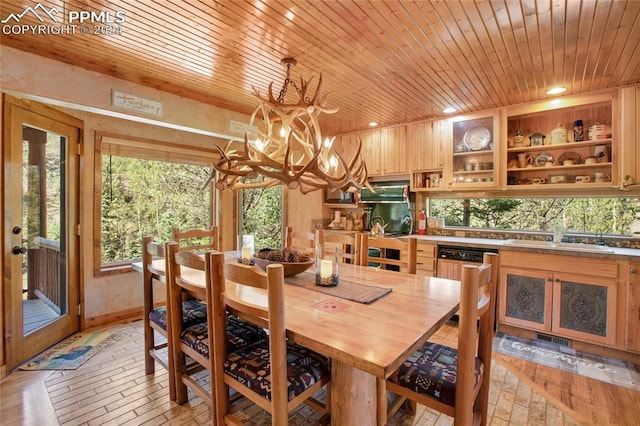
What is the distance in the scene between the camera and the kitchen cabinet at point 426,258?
3.51 metres

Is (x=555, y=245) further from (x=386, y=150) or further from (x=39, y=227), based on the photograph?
(x=39, y=227)

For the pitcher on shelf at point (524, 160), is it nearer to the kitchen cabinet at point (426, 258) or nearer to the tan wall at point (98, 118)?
the kitchen cabinet at point (426, 258)

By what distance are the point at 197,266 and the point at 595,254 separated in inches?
129

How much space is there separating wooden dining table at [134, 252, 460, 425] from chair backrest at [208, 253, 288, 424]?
0.09 meters

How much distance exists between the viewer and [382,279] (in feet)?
6.52

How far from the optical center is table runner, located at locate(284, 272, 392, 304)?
1595 millimetres

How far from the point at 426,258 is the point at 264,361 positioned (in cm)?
260

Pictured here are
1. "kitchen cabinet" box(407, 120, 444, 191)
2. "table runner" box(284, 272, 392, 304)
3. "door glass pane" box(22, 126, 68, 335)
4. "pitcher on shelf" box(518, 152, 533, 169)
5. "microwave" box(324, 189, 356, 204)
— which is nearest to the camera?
"table runner" box(284, 272, 392, 304)

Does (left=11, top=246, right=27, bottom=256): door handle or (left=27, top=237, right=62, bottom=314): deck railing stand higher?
(left=11, top=246, right=27, bottom=256): door handle

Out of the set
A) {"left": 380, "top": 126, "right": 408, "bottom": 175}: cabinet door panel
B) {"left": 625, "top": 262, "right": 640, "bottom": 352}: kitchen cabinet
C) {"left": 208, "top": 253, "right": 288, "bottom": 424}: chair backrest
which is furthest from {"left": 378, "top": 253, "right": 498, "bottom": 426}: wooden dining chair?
{"left": 380, "top": 126, "right": 408, "bottom": 175}: cabinet door panel

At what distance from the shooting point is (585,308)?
2.71 m

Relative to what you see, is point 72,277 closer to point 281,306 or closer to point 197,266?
point 197,266

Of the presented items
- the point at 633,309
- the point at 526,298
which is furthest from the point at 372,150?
the point at 633,309

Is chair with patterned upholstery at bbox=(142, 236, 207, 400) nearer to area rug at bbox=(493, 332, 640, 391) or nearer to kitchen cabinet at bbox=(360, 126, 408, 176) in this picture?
area rug at bbox=(493, 332, 640, 391)
